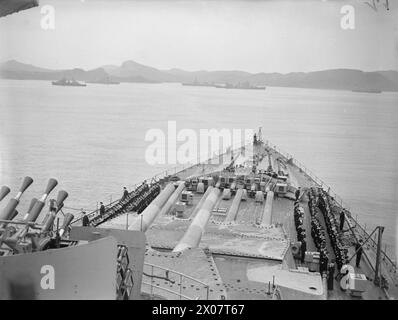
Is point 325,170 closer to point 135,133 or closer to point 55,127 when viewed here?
point 135,133

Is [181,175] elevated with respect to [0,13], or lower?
lower

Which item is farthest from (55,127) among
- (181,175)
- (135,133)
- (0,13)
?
(0,13)

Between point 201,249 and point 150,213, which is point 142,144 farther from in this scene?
point 201,249

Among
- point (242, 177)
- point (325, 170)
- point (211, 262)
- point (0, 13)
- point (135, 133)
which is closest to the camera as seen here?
point (211, 262)

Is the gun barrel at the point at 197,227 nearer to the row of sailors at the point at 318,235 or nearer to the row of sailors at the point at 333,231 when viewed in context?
the row of sailors at the point at 318,235
